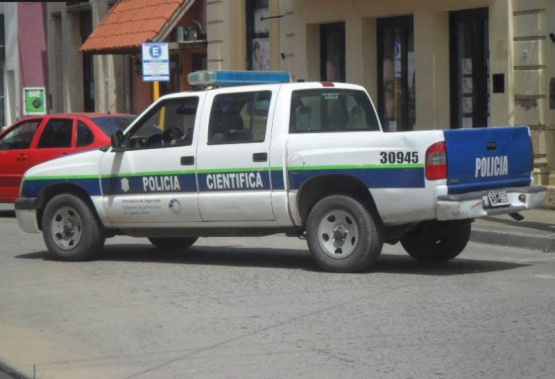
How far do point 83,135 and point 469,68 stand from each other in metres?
6.58

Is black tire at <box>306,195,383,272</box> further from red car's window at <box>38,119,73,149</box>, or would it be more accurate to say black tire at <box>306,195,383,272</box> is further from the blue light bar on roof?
red car's window at <box>38,119,73,149</box>

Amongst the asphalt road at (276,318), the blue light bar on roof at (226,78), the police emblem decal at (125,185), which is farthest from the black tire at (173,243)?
the blue light bar on roof at (226,78)

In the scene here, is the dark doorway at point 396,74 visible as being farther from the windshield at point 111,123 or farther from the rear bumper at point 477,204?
the rear bumper at point 477,204

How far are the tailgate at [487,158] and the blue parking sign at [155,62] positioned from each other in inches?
439

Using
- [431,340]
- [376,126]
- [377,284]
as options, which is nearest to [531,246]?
[376,126]

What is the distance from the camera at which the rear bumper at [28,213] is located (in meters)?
13.6

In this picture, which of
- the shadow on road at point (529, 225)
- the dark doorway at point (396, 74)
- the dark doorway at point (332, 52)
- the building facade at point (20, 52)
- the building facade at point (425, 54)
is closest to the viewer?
the shadow on road at point (529, 225)

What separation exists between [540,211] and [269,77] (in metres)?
5.71

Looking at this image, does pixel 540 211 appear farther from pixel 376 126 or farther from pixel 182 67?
pixel 182 67

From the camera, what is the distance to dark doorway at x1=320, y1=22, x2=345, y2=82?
75.9 ft

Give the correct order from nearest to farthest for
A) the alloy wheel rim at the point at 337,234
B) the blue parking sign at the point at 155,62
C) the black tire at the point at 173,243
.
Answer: the alloy wheel rim at the point at 337,234 < the black tire at the point at 173,243 < the blue parking sign at the point at 155,62

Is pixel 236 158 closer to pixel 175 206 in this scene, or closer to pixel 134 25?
pixel 175 206

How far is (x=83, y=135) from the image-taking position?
18.3 metres

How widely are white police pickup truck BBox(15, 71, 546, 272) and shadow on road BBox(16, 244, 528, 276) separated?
31cm
